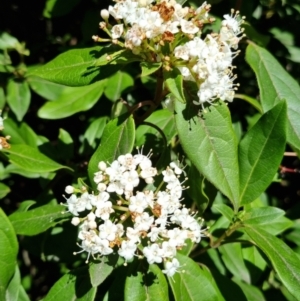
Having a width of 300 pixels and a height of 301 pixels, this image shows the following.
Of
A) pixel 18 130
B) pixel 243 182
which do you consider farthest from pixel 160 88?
pixel 18 130

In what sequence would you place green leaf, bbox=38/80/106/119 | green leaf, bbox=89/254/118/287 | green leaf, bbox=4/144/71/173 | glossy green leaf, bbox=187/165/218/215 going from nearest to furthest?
green leaf, bbox=89/254/118/287
glossy green leaf, bbox=187/165/218/215
green leaf, bbox=4/144/71/173
green leaf, bbox=38/80/106/119

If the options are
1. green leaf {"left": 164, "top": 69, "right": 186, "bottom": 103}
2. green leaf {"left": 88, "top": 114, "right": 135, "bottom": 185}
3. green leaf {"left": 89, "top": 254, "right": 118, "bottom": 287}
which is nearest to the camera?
green leaf {"left": 164, "top": 69, "right": 186, "bottom": 103}

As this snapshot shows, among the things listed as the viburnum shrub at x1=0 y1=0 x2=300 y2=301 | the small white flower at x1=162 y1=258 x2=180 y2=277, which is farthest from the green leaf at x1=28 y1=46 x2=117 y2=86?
the small white flower at x1=162 y1=258 x2=180 y2=277

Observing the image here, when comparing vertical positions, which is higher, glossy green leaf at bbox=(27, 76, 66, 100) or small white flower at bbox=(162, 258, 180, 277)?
glossy green leaf at bbox=(27, 76, 66, 100)

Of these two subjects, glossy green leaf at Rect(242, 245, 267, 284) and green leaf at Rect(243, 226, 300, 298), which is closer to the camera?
green leaf at Rect(243, 226, 300, 298)

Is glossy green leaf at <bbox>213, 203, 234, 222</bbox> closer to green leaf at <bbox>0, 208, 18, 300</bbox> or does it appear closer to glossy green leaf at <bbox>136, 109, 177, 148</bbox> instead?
glossy green leaf at <bbox>136, 109, 177, 148</bbox>

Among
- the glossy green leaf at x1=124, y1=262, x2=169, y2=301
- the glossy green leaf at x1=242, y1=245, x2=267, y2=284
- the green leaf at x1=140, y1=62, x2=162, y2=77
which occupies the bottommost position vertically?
the glossy green leaf at x1=242, y1=245, x2=267, y2=284

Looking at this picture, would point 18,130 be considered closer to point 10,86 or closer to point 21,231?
point 10,86

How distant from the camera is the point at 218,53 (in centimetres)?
155

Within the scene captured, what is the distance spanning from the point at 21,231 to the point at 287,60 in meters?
1.52

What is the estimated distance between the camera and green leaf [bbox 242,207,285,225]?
6.32ft

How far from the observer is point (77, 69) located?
1765 mm

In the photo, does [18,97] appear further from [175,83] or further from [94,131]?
[175,83]

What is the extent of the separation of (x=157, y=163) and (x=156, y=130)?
22cm
